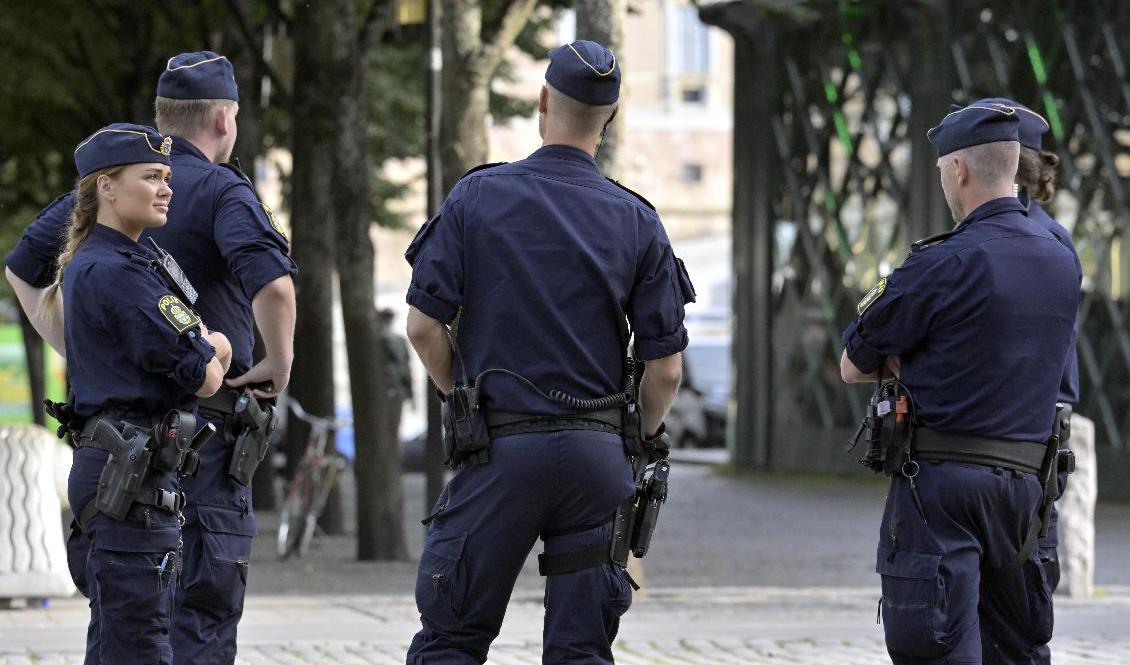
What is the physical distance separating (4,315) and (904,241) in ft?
77.5

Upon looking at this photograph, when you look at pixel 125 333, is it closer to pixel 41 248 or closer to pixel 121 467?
pixel 121 467

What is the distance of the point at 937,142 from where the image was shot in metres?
5.71

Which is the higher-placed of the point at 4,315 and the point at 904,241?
the point at 904,241

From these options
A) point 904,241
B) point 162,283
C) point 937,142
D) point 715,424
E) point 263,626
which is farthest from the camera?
point 715,424

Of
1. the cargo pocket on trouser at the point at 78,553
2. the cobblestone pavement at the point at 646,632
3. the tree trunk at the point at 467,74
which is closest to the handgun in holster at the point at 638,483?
the cargo pocket on trouser at the point at 78,553

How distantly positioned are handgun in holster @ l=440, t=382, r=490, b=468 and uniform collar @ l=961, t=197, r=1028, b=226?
1.58 metres

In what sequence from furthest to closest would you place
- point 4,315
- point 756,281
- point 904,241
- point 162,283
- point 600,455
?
point 4,315 < point 756,281 < point 904,241 < point 162,283 < point 600,455

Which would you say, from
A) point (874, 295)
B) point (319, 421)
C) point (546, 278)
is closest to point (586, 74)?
point (546, 278)

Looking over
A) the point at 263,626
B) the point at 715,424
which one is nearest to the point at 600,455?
the point at 263,626

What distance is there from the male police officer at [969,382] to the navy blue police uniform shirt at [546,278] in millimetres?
883

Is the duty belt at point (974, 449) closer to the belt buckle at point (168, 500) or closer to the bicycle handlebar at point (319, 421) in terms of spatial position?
the belt buckle at point (168, 500)

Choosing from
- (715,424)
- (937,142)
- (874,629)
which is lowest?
(715,424)

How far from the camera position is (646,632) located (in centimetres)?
938

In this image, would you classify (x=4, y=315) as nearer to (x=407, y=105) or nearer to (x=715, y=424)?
(x=715, y=424)
